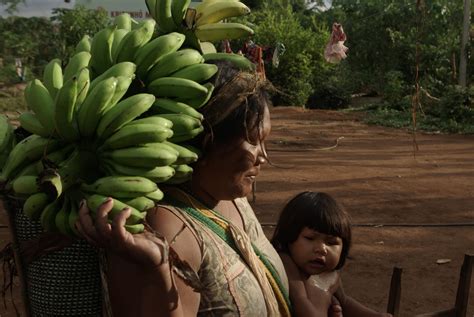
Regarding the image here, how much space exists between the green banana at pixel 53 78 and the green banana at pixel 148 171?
A: 0.21 metres

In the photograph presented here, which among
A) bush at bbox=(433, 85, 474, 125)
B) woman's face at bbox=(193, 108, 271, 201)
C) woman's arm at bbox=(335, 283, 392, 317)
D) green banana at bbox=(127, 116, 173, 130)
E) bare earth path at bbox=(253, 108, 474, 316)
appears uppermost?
green banana at bbox=(127, 116, 173, 130)

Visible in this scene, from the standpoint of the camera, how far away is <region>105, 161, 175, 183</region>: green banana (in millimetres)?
1210

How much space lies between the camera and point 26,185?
3.95 feet

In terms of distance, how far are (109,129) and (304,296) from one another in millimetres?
1033

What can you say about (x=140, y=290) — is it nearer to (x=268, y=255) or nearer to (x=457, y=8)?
(x=268, y=255)

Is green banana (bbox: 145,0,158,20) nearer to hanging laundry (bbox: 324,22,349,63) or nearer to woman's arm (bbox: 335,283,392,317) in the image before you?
woman's arm (bbox: 335,283,392,317)

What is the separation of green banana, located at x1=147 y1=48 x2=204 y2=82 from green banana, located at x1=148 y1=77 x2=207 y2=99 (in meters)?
0.02

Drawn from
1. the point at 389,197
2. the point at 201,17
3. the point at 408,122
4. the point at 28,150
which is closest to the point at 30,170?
the point at 28,150

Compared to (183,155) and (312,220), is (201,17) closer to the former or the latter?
(183,155)

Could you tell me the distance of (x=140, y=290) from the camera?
4.03ft

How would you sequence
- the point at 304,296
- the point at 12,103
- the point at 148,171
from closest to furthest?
the point at 148,171, the point at 304,296, the point at 12,103

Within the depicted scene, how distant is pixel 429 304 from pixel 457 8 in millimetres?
21066

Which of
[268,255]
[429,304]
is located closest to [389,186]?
[429,304]

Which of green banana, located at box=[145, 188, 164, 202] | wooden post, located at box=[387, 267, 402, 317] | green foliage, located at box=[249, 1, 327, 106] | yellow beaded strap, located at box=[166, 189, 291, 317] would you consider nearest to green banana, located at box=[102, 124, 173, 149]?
green banana, located at box=[145, 188, 164, 202]
